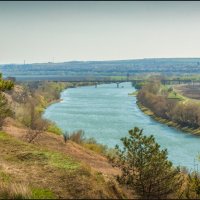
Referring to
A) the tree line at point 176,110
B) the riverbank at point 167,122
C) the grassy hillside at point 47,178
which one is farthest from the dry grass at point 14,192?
the tree line at point 176,110

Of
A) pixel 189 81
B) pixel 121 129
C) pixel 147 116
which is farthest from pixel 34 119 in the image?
pixel 189 81

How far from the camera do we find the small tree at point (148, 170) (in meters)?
10.9

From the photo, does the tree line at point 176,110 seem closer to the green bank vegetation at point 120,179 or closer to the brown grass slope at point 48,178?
the brown grass slope at point 48,178

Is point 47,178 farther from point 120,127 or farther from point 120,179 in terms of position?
point 120,127

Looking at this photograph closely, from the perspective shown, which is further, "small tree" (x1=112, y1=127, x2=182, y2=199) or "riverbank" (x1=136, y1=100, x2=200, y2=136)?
"riverbank" (x1=136, y1=100, x2=200, y2=136)

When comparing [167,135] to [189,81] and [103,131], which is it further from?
[189,81]

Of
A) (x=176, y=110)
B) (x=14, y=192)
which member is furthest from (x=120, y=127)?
(x=14, y=192)

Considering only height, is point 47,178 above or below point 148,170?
below

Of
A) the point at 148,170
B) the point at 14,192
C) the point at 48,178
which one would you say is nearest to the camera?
the point at 14,192

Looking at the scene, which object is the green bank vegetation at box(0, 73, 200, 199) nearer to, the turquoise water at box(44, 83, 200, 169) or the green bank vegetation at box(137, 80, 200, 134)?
the turquoise water at box(44, 83, 200, 169)

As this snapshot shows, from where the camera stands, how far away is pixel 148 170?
10.9 meters

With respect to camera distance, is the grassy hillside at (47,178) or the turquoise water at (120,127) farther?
the turquoise water at (120,127)

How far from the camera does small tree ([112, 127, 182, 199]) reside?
428 inches

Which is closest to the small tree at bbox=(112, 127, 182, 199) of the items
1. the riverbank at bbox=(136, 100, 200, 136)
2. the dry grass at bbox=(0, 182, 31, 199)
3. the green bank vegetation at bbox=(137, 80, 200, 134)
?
the dry grass at bbox=(0, 182, 31, 199)
